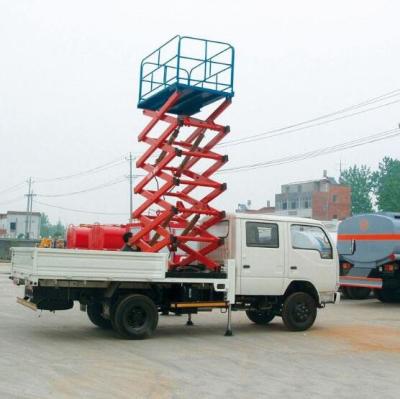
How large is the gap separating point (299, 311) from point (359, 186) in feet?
296

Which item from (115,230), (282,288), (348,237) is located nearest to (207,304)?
(282,288)

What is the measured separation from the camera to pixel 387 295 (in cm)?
1934

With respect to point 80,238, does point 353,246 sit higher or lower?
higher

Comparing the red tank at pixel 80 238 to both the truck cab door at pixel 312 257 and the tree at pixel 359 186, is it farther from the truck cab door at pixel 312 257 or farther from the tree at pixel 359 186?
the tree at pixel 359 186

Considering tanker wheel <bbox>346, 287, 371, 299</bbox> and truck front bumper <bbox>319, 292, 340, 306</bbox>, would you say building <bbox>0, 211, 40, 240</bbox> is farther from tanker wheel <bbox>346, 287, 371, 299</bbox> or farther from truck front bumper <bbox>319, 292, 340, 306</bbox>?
truck front bumper <bbox>319, 292, 340, 306</bbox>

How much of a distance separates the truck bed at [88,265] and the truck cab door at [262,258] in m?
1.73

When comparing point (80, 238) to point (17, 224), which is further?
point (17, 224)

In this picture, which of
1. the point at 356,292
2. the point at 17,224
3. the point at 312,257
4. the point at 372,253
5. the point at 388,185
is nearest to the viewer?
the point at 312,257

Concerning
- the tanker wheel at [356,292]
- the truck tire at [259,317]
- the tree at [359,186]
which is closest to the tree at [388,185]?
the tree at [359,186]

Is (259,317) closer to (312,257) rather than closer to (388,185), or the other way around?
(312,257)

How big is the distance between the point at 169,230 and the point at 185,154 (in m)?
1.62

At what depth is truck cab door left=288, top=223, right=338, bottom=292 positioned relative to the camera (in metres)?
12.0

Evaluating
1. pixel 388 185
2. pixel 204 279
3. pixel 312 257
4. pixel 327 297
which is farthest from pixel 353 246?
pixel 388 185

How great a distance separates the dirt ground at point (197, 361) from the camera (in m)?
7.09
